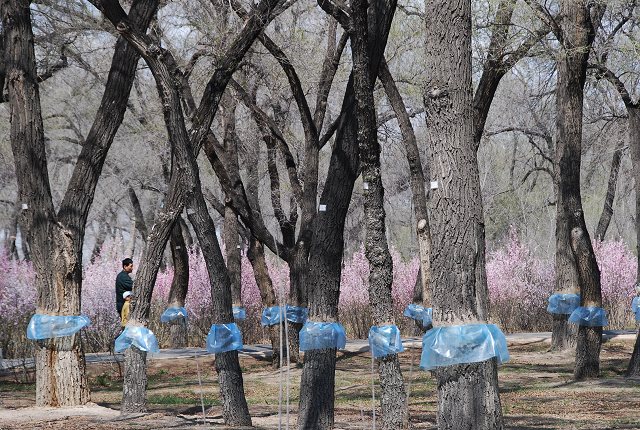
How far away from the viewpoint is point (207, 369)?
17.7m

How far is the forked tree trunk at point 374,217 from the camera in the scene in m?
8.59

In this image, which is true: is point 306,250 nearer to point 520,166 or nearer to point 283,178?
point 283,178

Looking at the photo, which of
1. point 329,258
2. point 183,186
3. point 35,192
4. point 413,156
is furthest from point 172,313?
point 329,258

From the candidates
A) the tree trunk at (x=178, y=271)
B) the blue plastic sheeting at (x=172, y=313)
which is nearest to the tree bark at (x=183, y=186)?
the blue plastic sheeting at (x=172, y=313)

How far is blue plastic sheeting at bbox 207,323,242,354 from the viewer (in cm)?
962

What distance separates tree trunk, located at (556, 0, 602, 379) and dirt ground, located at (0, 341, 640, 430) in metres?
0.47

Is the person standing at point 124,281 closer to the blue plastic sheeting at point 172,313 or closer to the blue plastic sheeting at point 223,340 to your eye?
the blue plastic sheeting at point 172,313

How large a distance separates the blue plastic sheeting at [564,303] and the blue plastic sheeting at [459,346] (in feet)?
32.6

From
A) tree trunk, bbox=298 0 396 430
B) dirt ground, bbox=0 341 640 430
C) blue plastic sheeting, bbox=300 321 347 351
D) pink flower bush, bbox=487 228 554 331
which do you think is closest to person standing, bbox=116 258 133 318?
dirt ground, bbox=0 341 640 430

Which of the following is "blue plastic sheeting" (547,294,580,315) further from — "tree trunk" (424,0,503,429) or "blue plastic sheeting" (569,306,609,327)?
"tree trunk" (424,0,503,429)

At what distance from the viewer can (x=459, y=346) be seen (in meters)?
6.15

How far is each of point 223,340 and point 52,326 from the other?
8.41 ft

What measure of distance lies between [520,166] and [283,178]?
55.8ft

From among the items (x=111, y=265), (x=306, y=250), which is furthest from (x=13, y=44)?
(x=111, y=265)
